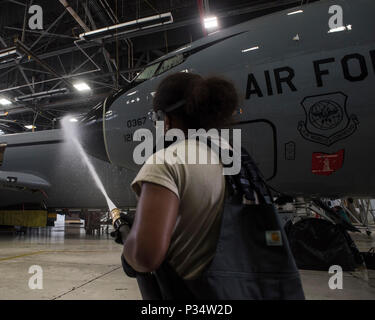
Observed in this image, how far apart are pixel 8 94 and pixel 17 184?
35.1 feet

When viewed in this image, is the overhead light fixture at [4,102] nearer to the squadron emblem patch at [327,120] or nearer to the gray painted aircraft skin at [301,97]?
the gray painted aircraft skin at [301,97]

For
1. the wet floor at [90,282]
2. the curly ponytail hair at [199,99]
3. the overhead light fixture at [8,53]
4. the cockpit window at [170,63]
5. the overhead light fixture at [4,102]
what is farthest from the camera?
the overhead light fixture at [4,102]

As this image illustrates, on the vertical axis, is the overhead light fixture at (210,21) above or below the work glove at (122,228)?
above

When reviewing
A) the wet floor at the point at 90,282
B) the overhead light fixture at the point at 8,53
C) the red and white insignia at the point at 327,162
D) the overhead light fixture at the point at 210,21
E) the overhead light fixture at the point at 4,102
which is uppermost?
the overhead light fixture at the point at 4,102

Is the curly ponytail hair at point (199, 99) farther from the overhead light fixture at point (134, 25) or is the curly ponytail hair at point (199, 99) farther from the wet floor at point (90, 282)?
the overhead light fixture at point (134, 25)

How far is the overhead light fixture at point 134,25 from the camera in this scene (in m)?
8.06

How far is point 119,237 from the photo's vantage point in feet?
4.10

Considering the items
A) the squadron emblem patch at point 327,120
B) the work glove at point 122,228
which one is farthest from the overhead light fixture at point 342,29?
the work glove at point 122,228

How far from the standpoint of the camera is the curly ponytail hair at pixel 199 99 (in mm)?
1040

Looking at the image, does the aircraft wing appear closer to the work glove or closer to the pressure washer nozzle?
the pressure washer nozzle

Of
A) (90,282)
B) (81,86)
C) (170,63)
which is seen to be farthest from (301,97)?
(81,86)

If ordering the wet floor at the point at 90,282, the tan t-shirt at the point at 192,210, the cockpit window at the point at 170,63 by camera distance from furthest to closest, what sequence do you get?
the cockpit window at the point at 170,63, the wet floor at the point at 90,282, the tan t-shirt at the point at 192,210

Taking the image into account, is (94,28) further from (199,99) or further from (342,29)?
(199,99)

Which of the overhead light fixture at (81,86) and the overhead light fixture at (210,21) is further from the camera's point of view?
the overhead light fixture at (81,86)
